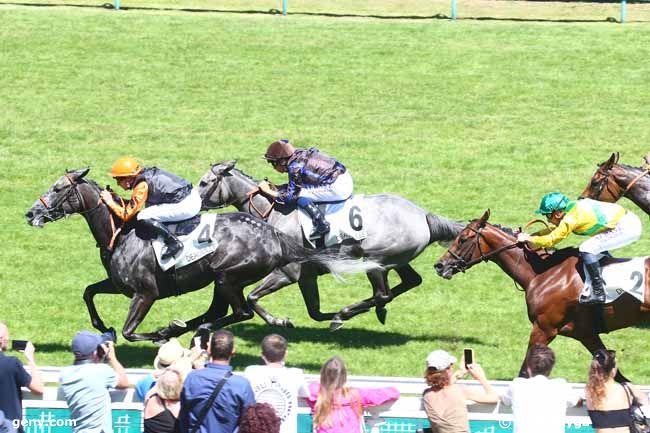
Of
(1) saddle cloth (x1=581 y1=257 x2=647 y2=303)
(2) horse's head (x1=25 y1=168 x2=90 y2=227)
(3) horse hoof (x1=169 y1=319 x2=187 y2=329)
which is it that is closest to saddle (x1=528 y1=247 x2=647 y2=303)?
(1) saddle cloth (x1=581 y1=257 x2=647 y2=303)

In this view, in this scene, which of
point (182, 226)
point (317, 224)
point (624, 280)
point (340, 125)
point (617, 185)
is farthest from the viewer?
point (340, 125)

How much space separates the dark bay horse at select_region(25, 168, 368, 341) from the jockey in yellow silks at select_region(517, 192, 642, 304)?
2098mm

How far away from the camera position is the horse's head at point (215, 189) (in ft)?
42.2

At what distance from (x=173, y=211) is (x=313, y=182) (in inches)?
60.1

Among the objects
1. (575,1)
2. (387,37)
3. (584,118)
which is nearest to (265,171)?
(584,118)

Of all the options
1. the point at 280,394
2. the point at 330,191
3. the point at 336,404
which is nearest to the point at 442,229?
the point at 330,191

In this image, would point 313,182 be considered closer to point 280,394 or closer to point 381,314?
point 381,314

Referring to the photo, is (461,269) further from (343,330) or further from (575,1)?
(575,1)

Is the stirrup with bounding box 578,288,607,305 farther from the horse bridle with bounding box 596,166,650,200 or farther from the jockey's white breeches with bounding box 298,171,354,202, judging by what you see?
the jockey's white breeches with bounding box 298,171,354,202

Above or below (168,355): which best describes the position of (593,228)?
above

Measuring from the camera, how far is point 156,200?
1168 cm

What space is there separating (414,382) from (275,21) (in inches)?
730

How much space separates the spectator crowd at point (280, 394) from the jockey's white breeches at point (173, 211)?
141 inches

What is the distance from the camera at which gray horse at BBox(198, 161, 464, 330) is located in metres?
12.6
